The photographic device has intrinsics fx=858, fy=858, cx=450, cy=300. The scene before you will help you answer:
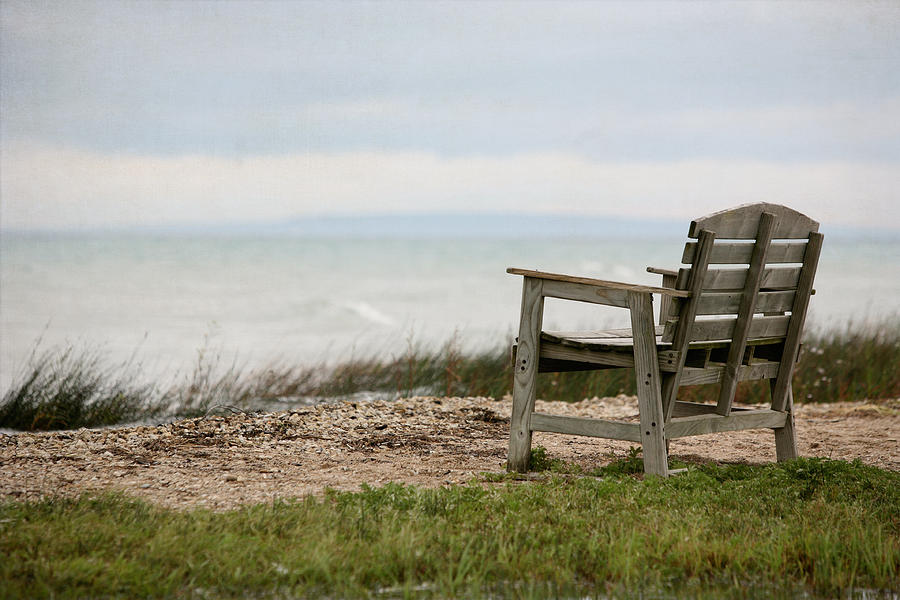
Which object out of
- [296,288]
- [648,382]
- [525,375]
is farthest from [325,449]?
[296,288]

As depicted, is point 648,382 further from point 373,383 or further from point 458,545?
point 373,383

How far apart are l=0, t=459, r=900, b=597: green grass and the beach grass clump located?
335 centimetres

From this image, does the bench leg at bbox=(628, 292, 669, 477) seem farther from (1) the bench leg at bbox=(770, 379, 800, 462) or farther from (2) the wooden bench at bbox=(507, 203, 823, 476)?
(1) the bench leg at bbox=(770, 379, 800, 462)

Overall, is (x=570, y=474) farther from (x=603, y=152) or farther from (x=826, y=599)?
(x=603, y=152)

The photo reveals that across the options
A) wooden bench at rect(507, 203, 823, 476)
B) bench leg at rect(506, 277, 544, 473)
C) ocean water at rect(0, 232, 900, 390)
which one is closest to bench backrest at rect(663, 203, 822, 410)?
wooden bench at rect(507, 203, 823, 476)

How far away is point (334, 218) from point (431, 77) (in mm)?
7794

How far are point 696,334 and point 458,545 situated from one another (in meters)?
1.58

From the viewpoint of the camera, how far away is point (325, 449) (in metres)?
4.56

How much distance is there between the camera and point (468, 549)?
8.12ft

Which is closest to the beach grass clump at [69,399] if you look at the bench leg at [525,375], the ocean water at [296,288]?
the bench leg at [525,375]

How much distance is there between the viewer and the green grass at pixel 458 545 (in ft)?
7.48

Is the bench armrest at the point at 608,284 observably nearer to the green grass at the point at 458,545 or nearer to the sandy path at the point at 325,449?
the green grass at the point at 458,545

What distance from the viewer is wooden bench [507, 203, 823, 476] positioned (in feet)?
11.6

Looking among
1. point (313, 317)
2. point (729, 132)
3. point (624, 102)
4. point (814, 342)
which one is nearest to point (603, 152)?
point (624, 102)
